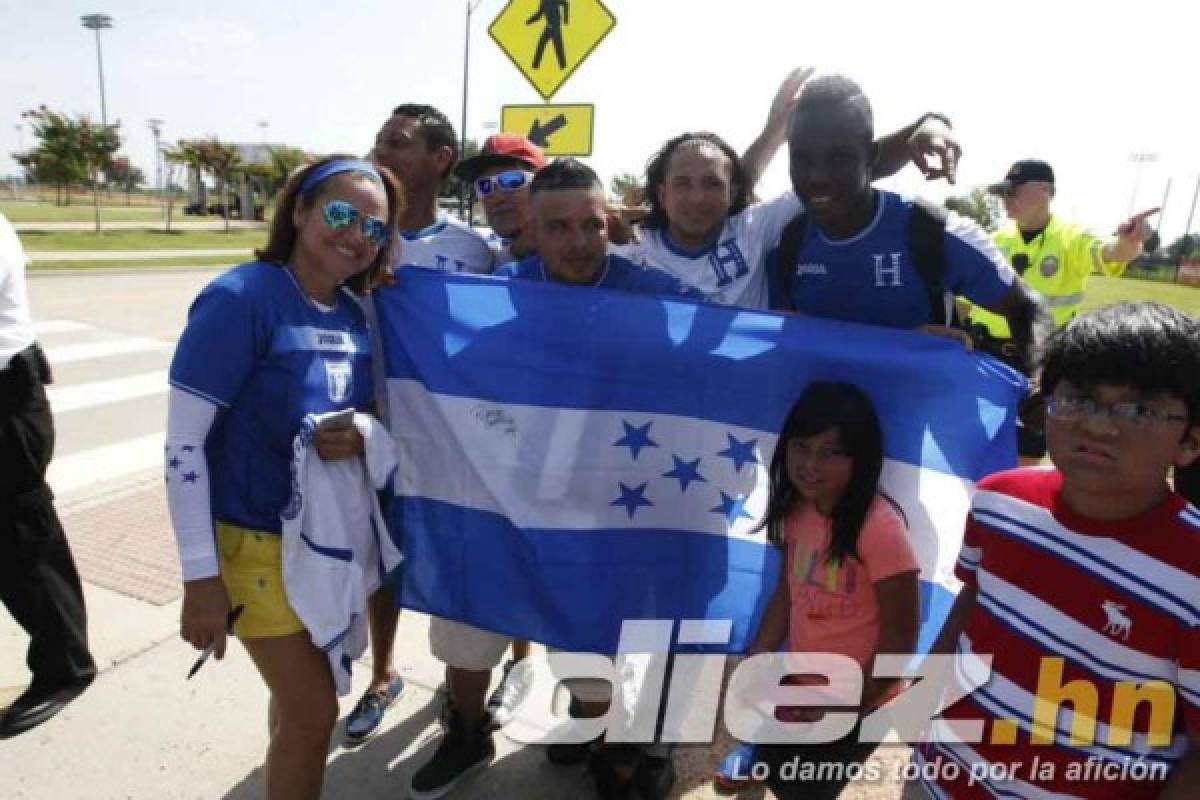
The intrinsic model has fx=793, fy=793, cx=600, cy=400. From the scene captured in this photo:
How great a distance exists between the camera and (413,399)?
9.45 feet

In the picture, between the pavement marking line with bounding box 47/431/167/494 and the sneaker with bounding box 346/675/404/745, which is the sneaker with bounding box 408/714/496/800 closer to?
the sneaker with bounding box 346/675/404/745

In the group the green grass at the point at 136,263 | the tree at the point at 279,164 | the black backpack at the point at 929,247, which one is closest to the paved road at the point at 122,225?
the tree at the point at 279,164

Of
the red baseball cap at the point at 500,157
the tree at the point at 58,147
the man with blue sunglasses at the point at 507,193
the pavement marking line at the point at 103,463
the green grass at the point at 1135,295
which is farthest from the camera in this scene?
the tree at the point at 58,147

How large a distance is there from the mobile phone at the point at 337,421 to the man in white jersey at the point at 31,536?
5.29ft

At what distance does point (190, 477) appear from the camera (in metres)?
2.04

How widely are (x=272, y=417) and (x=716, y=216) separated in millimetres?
1643

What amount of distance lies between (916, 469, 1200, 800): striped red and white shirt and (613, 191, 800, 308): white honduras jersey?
127cm

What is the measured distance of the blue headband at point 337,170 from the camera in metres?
2.24

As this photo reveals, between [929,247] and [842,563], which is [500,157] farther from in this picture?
[842,563]

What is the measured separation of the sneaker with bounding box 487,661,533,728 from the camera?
3.22 meters

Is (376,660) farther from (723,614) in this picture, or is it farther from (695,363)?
(695,363)

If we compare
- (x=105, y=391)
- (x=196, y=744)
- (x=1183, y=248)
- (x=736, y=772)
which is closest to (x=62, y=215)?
(x=105, y=391)

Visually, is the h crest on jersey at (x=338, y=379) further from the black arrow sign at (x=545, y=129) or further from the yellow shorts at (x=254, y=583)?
the black arrow sign at (x=545, y=129)

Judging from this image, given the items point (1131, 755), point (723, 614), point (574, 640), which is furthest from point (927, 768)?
point (574, 640)
